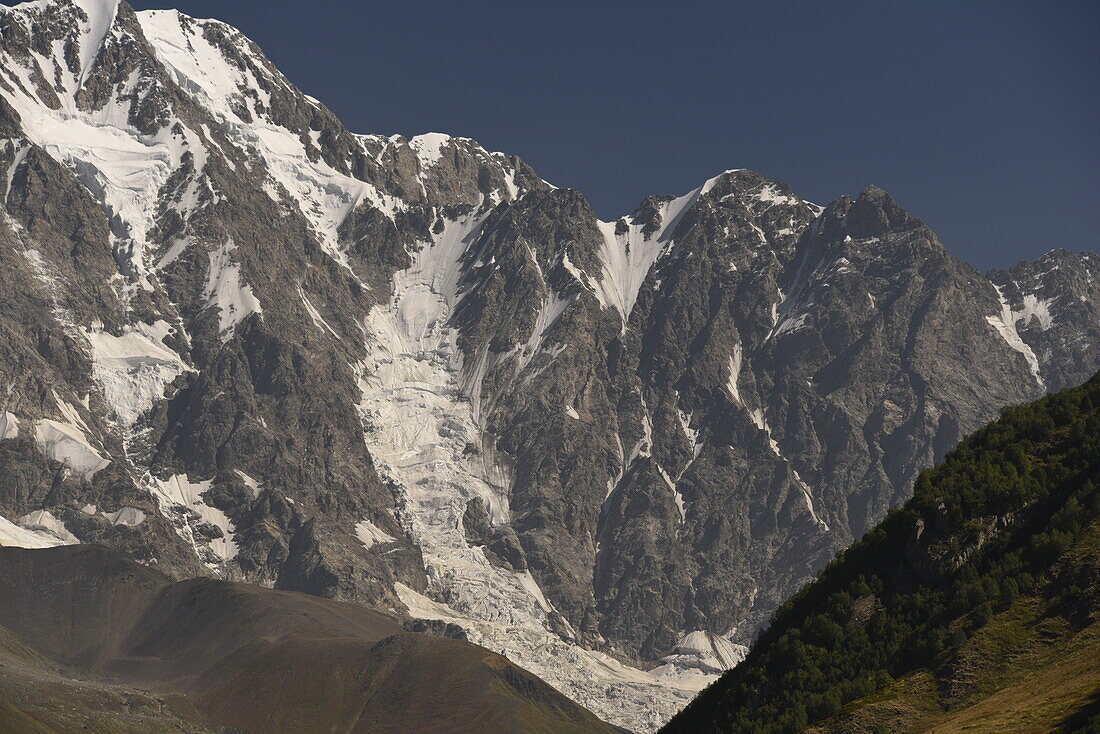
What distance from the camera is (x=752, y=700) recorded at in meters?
150

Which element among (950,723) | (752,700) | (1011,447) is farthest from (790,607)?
(950,723)

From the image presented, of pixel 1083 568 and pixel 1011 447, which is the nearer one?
pixel 1083 568

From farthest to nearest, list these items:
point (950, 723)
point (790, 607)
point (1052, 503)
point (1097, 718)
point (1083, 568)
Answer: point (790, 607), point (1052, 503), point (1083, 568), point (950, 723), point (1097, 718)

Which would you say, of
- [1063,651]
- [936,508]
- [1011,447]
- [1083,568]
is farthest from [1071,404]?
[1063,651]

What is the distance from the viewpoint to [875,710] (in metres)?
127

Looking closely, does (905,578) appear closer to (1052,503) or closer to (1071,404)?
(1052,503)

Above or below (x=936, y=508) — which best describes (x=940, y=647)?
below

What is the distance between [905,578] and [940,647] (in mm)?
18248

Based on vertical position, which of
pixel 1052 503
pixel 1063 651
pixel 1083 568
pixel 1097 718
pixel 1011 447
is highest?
pixel 1011 447

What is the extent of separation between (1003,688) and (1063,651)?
5.50 metres

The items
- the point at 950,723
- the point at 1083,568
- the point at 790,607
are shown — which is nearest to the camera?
the point at 950,723

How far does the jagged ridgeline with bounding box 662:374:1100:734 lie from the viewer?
388 feet

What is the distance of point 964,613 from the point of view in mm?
133375

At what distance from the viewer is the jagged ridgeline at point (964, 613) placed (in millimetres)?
118125
